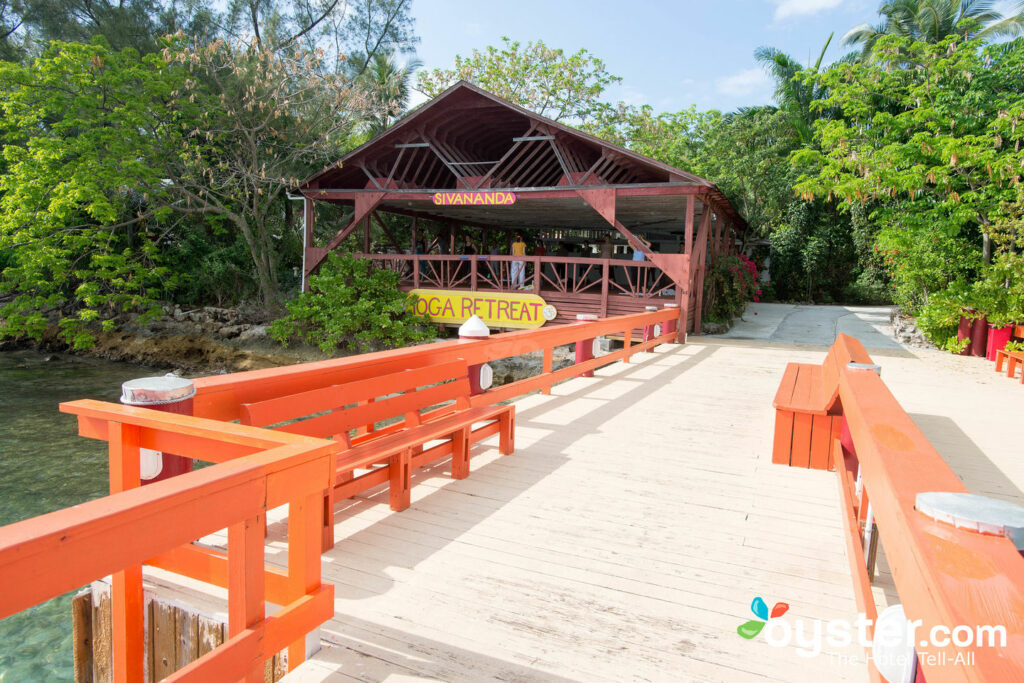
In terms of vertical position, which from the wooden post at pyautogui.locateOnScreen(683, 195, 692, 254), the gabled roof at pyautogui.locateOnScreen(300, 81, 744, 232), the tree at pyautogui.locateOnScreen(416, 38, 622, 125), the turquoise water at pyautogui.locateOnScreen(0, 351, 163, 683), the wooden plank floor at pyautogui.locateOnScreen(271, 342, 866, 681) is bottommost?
the turquoise water at pyautogui.locateOnScreen(0, 351, 163, 683)

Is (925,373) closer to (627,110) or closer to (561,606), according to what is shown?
(561,606)

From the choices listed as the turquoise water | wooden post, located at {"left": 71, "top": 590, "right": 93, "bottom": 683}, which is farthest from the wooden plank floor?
the turquoise water

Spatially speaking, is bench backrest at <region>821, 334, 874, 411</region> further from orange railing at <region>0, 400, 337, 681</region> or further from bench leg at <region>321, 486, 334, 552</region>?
orange railing at <region>0, 400, 337, 681</region>

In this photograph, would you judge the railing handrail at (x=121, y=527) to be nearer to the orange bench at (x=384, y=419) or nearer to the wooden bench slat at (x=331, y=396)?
the orange bench at (x=384, y=419)

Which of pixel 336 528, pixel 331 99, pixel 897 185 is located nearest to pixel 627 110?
pixel 331 99

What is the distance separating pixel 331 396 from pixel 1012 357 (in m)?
9.98

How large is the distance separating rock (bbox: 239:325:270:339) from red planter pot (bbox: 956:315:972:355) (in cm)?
1543

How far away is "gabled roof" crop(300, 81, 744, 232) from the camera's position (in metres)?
12.6

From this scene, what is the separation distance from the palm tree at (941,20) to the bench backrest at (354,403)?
871 inches

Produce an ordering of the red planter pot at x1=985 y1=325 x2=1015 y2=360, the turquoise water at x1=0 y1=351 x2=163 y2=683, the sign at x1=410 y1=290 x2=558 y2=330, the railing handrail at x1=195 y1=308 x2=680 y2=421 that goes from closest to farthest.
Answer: the railing handrail at x1=195 y1=308 x2=680 y2=421, the turquoise water at x1=0 y1=351 x2=163 y2=683, the red planter pot at x1=985 y1=325 x2=1015 y2=360, the sign at x1=410 y1=290 x2=558 y2=330

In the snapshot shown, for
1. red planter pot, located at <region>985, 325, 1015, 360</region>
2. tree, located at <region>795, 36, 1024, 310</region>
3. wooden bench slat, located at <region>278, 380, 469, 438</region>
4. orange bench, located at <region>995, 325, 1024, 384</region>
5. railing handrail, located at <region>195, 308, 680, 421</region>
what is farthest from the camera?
tree, located at <region>795, 36, 1024, 310</region>

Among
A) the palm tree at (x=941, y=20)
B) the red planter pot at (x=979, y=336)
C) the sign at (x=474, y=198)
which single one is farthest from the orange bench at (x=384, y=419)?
the palm tree at (x=941, y=20)

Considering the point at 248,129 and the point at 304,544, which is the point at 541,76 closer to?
the point at 248,129

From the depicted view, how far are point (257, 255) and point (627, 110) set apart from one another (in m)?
17.0
